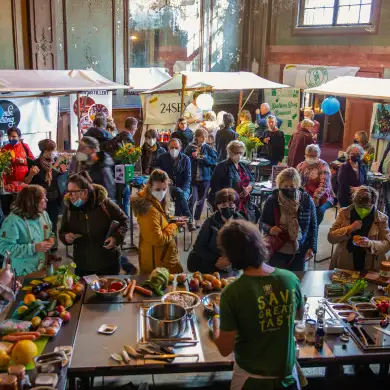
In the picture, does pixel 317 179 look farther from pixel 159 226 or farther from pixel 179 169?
pixel 159 226

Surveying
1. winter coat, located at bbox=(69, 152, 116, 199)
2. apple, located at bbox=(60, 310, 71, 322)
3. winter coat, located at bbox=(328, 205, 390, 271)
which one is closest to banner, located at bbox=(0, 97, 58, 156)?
winter coat, located at bbox=(69, 152, 116, 199)

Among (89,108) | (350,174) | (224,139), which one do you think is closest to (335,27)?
(224,139)

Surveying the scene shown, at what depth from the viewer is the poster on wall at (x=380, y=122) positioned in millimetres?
10991

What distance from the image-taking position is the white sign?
11.7 m

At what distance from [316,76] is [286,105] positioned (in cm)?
111

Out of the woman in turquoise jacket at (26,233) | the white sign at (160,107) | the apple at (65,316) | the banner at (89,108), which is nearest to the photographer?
the apple at (65,316)

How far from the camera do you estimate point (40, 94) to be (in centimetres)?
928

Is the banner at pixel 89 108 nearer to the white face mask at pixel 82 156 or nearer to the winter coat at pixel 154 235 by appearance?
the white face mask at pixel 82 156

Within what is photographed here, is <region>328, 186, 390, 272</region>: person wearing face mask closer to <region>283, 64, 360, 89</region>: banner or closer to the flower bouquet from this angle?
the flower bouquet

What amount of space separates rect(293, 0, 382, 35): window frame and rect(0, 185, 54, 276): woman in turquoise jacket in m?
10.4

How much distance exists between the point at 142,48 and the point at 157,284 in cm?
1092

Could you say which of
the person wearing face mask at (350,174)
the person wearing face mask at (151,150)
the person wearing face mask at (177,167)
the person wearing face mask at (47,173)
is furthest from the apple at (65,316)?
the person wearing face mask at (350,174)

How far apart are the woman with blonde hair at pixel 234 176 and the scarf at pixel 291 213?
1623 mm

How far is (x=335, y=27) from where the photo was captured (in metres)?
13.2
